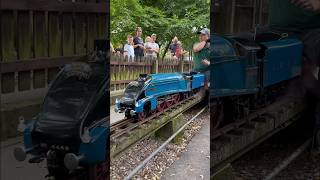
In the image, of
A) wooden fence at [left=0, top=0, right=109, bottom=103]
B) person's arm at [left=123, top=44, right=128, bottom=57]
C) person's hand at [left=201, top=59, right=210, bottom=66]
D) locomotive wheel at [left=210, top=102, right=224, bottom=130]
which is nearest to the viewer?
wooden fence at [left=0, top=0, right=109, bottom=103]

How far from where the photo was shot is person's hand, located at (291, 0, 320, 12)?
4.67 ft

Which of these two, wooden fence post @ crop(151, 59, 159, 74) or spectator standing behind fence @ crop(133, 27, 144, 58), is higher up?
spectator standing behind fence @ crop(133, 27, 144, 58)

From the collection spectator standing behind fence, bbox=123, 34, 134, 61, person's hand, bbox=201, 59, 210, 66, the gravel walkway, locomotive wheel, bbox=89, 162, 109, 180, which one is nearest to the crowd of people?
spectator standing behind fence, bbox=123, 34, 134, 61

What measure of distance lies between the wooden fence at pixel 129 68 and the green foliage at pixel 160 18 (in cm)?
7

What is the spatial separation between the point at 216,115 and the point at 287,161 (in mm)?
354

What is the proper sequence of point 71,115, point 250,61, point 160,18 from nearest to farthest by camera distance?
point 250,61
point 71,115
point 160,18

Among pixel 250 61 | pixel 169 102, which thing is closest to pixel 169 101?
pixel 169 102

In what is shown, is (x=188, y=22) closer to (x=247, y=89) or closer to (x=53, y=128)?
(x=247, y=89)

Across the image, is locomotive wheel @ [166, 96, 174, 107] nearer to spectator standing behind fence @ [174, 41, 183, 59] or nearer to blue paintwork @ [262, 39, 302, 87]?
spectator standing behind fence @ [174, 41, 183, 59]

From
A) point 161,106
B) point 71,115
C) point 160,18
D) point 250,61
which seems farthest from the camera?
point 161,106

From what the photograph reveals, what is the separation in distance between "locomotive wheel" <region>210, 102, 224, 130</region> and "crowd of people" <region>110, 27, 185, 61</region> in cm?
30

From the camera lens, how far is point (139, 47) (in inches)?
63.1

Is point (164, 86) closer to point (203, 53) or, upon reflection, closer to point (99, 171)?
point (203, 53)

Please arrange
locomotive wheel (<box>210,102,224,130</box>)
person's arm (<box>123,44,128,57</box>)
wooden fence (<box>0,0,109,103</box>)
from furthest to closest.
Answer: person's arm (<box>123,44,128,57</box>) → locomotive wheel (<box>210,102,224,130</box>) → wooden fence (<box>0,0,109,103</box>)
